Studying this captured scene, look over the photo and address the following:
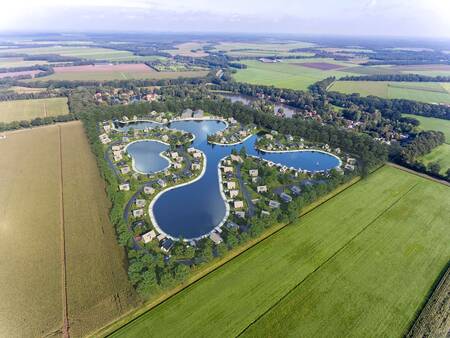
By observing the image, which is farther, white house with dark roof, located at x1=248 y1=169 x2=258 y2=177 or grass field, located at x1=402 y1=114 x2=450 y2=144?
grass field, located at x1=402 y1=114 x2=450 y2=144

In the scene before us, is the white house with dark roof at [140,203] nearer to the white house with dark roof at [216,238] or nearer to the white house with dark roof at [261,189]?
the white house with dark roof at [216,238]

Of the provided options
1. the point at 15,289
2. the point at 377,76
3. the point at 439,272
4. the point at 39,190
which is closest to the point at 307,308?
the point at 439,272

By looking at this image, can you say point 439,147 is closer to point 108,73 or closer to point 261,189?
point 261,189

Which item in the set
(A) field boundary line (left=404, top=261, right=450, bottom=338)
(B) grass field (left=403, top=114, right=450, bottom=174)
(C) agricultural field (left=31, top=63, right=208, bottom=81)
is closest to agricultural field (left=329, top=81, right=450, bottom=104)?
(B) grass field (left=403, top=114, right=450, bottom=174)

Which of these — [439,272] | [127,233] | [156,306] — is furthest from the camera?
[127,233]

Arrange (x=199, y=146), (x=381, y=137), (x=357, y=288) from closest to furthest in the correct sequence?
(x=357, y=288) < (x=199, y=146) < (x=381, y=137)

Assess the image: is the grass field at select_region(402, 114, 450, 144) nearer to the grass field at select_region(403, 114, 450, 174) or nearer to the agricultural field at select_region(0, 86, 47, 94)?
the grass field at select_region(403, 114, 450, 174)

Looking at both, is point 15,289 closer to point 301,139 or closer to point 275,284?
point 275,284
